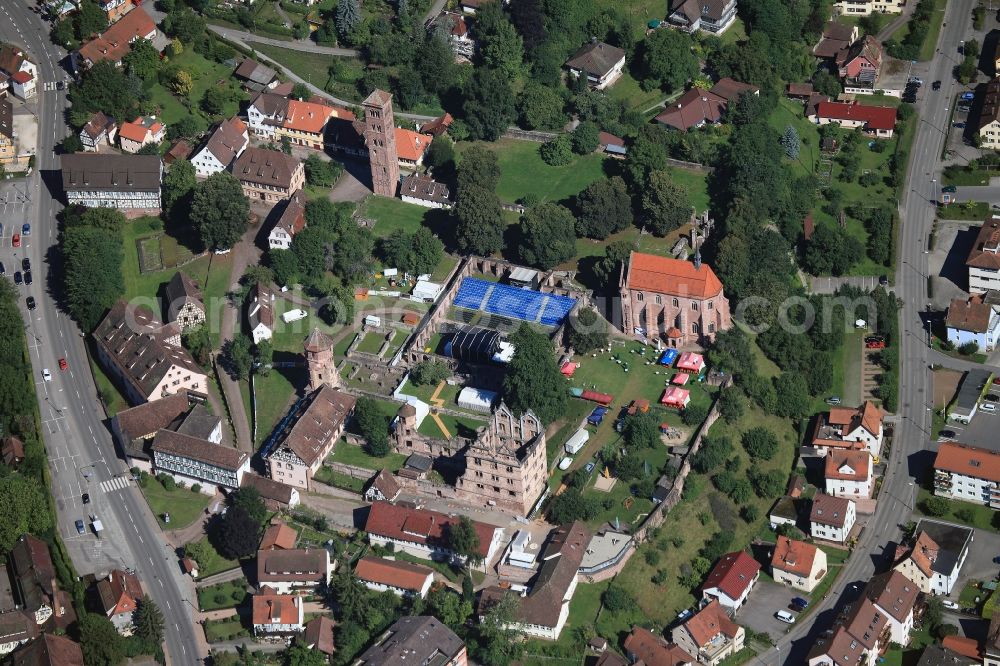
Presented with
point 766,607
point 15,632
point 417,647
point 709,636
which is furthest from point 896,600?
point 15,632

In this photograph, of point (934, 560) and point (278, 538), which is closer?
point (278, 538)

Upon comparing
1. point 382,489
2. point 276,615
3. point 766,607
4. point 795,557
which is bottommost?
point 766,607

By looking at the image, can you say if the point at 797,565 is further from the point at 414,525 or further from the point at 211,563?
the point at 211,563

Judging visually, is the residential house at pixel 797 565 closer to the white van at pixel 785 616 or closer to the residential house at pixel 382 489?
the white van at pixel 785 616

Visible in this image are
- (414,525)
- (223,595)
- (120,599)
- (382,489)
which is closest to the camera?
(120,599)

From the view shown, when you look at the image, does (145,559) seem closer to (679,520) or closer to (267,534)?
(267,534)

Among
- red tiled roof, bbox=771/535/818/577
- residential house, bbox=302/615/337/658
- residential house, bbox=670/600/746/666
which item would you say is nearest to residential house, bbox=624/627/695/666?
residential house, bbox=670/600/746/666

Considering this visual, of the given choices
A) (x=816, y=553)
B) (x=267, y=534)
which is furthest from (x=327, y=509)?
(x=816, y=553)

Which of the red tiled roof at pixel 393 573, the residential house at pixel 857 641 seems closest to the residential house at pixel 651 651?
the residential house at pixel 857 641
